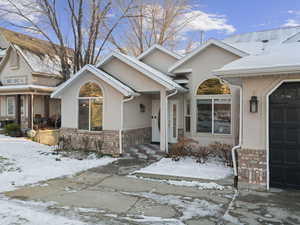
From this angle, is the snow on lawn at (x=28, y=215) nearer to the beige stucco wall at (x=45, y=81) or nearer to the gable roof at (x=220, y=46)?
the gable roof at (x=220, y=46)

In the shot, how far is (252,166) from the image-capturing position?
6457mm

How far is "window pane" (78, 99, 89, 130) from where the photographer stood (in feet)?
37.8

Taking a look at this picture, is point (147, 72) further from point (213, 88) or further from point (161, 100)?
point (213, 88)

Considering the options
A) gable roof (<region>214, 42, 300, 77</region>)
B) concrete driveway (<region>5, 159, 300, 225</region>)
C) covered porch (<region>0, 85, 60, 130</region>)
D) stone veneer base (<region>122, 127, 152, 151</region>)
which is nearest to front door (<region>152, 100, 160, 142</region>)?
stone veneer base (<region>122, 127, 152, 151</region>)

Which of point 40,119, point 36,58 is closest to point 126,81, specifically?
point 40,119

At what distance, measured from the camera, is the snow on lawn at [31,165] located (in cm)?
716

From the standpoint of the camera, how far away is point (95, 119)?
11312 mm

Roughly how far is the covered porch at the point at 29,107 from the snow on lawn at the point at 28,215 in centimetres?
1210

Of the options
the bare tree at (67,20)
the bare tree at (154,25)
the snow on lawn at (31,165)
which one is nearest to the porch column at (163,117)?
the snow on lawn at (31,165)

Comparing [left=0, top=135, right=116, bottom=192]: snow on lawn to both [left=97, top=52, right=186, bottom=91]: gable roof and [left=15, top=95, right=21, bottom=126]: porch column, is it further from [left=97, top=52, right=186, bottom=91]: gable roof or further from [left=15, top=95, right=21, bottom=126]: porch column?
[left=15, top=95, right=21, bottom=126]: porch column

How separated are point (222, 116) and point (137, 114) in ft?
13.2

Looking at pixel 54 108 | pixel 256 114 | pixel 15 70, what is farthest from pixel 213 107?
pixel 15 70

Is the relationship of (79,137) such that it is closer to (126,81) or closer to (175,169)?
(126,81)

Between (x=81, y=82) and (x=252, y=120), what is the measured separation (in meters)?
8.03
